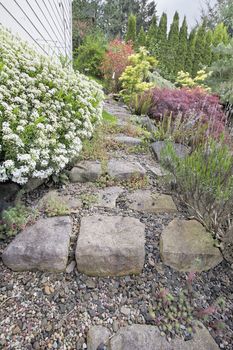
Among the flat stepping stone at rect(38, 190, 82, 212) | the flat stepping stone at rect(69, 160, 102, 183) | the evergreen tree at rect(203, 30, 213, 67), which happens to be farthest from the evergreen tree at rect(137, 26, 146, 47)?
the flat stepping stone at rect(38, 190, 82, 212)

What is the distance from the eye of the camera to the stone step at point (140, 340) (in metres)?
1.16

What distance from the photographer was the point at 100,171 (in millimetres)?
2201

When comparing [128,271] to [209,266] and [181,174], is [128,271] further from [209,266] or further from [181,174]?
[181,174]

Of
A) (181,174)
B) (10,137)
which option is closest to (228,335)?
(181,174)

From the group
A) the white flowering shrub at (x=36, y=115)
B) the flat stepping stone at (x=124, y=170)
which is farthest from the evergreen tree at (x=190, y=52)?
the flat stepping stone at (x=124, y=170)

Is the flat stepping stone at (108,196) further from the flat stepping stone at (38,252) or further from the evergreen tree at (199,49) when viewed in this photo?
the evergreen tree at (199,49)

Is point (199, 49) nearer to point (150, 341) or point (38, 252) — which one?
point (38, 252)

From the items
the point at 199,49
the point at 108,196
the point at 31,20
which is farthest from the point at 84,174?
the point at 199,49

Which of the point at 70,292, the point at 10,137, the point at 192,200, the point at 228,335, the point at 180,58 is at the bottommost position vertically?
the point at 228,335

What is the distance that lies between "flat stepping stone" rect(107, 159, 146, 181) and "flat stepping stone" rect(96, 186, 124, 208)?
154mm

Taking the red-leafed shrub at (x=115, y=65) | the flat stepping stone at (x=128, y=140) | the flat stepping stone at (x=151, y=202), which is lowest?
the flat stepping stone at (x=151, y=202)

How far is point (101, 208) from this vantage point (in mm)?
1845

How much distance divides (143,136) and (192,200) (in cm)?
162

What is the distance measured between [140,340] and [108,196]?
1.04m
